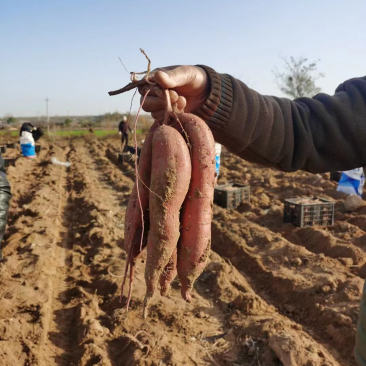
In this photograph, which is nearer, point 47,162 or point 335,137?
point 335,137

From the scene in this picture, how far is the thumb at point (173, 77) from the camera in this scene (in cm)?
174

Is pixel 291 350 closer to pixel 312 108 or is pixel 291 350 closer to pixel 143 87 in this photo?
pixel 312 108

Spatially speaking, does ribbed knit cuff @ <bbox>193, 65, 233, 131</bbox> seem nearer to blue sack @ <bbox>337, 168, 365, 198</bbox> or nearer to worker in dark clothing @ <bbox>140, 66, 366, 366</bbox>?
worker in dark clothing @ <bbox>140, 66, 366, 366</bbox>

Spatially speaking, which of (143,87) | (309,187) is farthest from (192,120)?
(309,187)

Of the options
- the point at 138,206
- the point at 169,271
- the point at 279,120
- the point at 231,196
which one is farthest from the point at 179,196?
the point at 231,196

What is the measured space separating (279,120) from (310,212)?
5.16 m

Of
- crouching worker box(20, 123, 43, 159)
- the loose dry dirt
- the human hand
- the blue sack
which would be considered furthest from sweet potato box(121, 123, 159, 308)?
crouching worker box(20, 123, 43, 159)

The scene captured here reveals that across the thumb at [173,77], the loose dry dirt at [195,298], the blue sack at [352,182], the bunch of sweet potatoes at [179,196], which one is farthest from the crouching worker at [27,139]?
the thumb at [173,77]

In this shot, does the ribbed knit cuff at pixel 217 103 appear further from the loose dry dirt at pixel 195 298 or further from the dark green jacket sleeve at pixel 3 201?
the dark green jacket sleeve at pixel 3 201

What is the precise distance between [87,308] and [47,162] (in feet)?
41.7

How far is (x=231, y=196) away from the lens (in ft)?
27.3

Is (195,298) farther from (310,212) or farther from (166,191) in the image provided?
(310,212)

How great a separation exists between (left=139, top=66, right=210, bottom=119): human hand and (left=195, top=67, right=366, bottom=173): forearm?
3.1 inches

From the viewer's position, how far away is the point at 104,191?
10.5 metres
